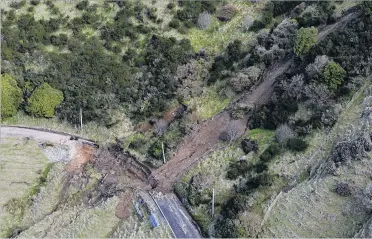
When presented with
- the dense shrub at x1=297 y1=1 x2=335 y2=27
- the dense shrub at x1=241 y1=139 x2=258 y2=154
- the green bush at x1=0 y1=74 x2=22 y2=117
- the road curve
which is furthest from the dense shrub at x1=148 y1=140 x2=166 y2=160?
the dense shrub at x1=297 y1=1 x2=335 y2=27

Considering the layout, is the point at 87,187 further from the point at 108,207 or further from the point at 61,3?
the point at 61,3

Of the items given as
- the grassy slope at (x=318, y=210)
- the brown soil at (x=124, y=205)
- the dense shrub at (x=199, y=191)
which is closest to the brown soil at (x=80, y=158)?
the brown soil at (x=124, y=205)

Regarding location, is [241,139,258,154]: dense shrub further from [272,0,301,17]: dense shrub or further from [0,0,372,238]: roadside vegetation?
[272,0,301,17]: dense shrub

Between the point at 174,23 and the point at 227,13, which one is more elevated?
the point at 174,23

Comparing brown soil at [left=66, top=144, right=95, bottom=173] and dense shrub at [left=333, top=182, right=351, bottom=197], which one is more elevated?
brown soil at [left=66, top=144, right=95, bottom=173]

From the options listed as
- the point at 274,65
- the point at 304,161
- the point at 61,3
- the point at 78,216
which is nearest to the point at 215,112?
the point at 274,65

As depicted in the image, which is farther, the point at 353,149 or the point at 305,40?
the point at 305,40

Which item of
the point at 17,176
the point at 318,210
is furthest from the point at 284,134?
the point at 17,176

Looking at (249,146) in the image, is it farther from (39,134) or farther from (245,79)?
(39,134)
